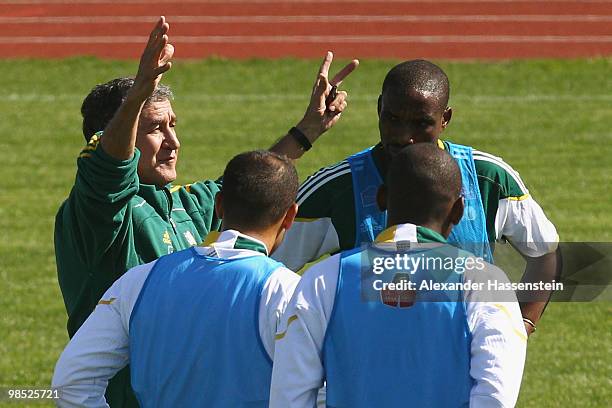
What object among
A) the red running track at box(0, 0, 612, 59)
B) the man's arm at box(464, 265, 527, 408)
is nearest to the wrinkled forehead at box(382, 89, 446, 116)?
the man's arm at box(464, 265, 527, 408)

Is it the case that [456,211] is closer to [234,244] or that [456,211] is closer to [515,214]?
[234,244]

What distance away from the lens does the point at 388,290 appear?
11.9 ft

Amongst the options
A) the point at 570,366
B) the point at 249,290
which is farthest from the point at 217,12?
the point at 249,290

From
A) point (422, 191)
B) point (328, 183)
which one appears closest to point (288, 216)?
point (422, 191)

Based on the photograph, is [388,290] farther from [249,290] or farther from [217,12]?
[217,12]

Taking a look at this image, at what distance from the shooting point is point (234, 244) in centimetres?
388

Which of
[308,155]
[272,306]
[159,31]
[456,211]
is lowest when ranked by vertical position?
[308,155]

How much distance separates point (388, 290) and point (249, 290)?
425 mm

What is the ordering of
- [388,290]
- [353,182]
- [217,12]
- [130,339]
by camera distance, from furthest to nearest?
[217,12] < [353,182] < [130,339] < [388,290]

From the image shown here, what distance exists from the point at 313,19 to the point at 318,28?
544 millimetres

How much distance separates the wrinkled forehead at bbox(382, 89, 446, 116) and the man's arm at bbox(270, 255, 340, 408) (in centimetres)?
147

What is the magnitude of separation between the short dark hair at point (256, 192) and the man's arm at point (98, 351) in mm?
336

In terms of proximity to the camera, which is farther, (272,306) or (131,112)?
(131,112)

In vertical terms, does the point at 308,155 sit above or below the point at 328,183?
below
